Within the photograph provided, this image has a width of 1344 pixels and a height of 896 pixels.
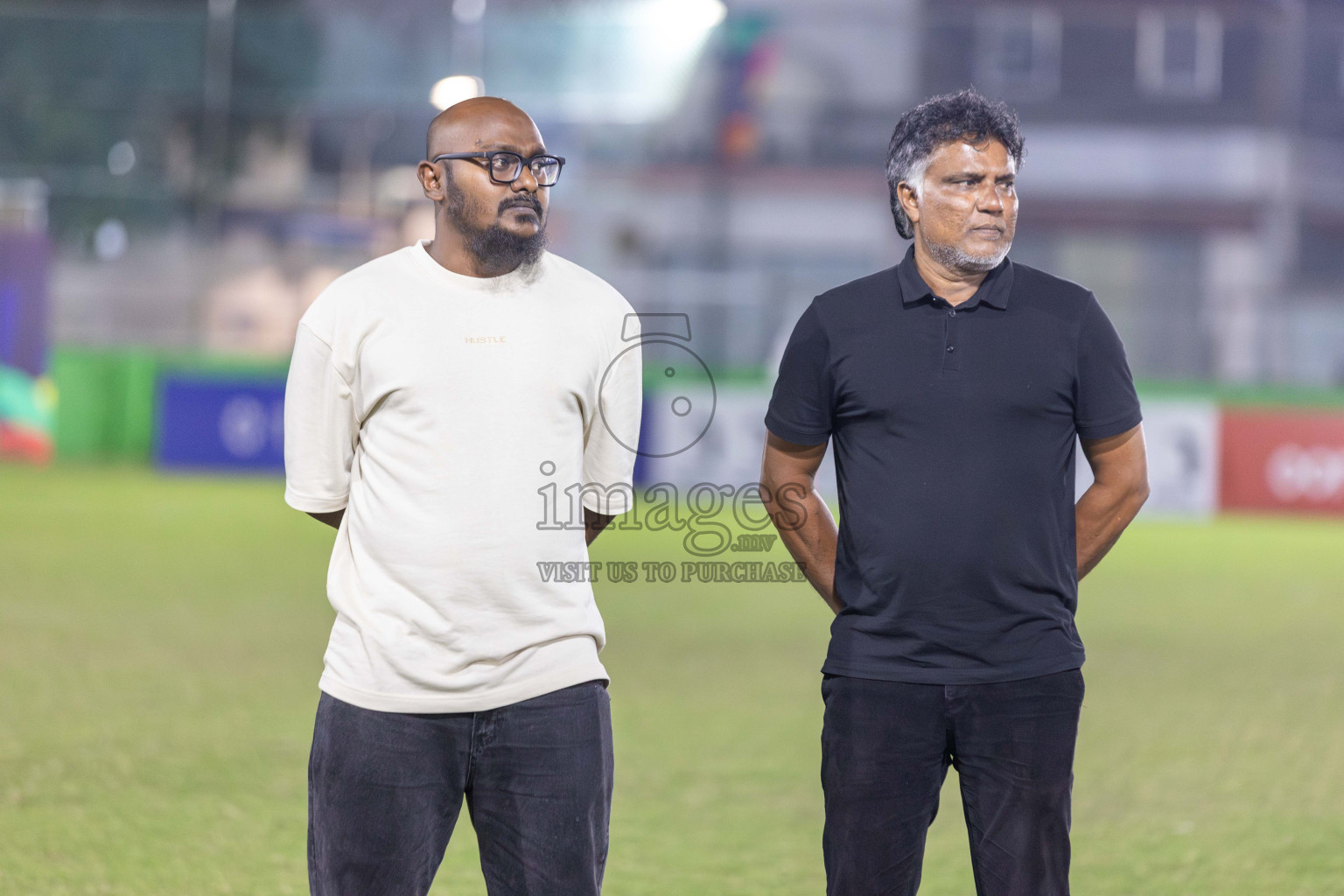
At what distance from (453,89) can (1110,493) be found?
15700mm

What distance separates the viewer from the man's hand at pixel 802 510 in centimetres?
330

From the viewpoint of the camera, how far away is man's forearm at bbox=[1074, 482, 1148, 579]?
3.24 metres

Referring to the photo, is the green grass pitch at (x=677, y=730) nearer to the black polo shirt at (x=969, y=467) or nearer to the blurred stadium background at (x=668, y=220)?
the blurred stadium background at (x=668, y=220)

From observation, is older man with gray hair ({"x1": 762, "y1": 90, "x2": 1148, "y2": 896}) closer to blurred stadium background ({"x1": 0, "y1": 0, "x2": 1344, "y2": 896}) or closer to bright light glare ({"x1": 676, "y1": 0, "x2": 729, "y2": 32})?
blurred stadium background ({"x1": 0, "y1": 0, "x2": 1344, "y2": 896})

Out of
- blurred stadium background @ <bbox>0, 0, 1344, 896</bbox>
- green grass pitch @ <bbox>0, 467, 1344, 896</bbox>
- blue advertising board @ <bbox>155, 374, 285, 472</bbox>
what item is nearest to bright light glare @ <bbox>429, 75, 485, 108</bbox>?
blurred stadium background @ <bbox>0, 0, 1344, 896</bbox>

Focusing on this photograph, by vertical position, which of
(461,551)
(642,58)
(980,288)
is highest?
(642,58)

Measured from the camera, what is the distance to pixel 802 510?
→ 3.33 metres

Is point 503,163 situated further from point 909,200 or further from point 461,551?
point 909,200

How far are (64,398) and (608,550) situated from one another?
10.2m

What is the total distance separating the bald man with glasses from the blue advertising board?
16.3m

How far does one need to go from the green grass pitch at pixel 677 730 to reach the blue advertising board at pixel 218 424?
604cm

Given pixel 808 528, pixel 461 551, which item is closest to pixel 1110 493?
pixel 808 528

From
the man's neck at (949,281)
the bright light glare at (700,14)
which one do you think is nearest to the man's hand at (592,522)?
the man's neck at (949,281)

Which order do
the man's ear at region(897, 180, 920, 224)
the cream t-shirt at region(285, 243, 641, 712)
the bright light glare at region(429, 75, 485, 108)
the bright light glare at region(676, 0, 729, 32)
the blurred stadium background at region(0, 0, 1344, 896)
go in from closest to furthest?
the cream t-shirt at region(285, 243, 641, 712) < the man's ear at region(897, 180, 920, 224) < the blurred stadium background at region(0, 0, 1344, 896) < the bright light glare at region(429, 75, 485, 108) < the bright light glare at region(676, 0, 729, 32)
